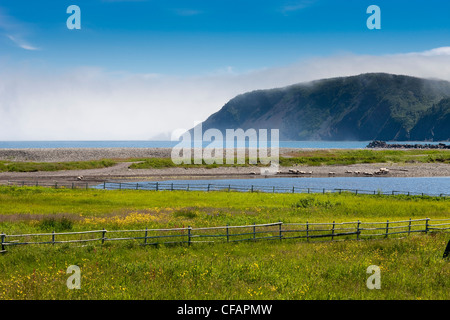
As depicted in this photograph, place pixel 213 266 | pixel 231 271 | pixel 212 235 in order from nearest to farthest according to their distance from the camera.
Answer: pixel 231 271, pixel 213 266, pixel 212 235

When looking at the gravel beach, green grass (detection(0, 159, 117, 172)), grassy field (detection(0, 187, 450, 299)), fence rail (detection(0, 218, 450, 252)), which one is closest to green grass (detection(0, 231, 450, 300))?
grassy field (detection(0, 187, 450, 299))

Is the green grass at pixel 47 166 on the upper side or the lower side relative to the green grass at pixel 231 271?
upper

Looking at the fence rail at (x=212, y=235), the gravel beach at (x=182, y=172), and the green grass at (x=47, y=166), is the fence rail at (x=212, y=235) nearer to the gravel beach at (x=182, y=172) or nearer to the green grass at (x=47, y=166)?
the gravel beach at (x=182, y=172)

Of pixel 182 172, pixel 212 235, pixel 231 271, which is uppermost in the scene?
pixel 212 235

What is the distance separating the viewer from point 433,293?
17031 millimetres

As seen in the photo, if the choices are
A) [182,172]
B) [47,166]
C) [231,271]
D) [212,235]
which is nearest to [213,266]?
[231,271]

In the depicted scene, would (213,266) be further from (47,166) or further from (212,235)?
(47,166)

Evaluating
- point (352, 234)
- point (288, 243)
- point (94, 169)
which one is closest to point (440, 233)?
point (352, 234)

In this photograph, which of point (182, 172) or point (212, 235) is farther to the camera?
point (182, 172)

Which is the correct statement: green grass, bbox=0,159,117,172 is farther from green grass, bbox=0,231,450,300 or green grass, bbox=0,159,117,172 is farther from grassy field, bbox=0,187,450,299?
green grass, bbox=0,231,450,300

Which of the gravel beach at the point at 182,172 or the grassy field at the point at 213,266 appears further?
the gravel beach at the point at 182,172

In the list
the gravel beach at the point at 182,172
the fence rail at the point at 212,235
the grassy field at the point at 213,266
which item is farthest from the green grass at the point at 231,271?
the gravel beach at the point at 182,172

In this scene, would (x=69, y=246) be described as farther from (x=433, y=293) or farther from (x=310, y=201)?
(x=310, y=201)
